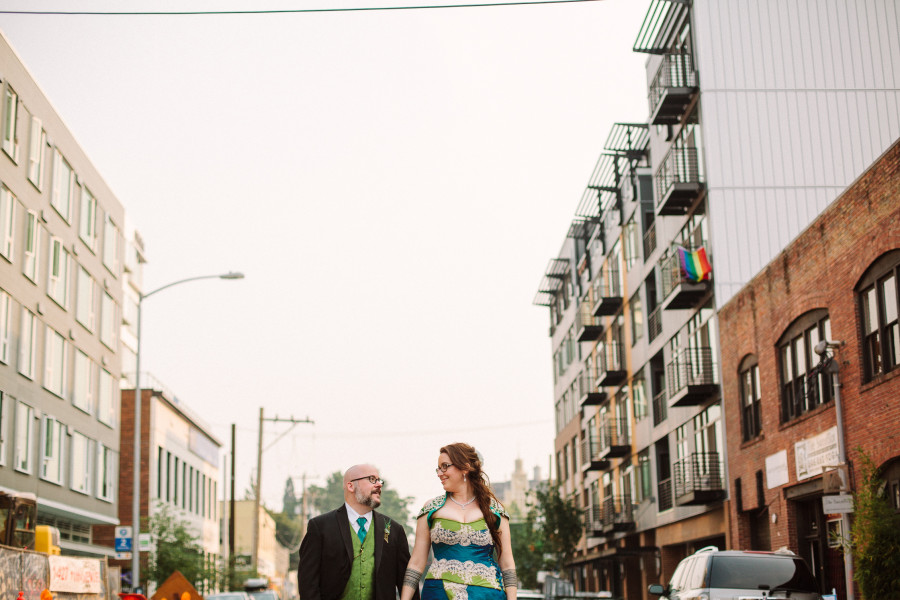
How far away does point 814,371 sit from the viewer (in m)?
24.5

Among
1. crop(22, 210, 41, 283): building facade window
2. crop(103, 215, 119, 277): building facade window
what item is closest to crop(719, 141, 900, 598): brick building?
crop(22, 210, 41, 283): building facade window

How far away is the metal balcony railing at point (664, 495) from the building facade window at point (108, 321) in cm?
2103

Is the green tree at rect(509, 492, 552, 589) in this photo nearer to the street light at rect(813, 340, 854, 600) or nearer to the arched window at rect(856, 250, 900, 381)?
the street light at rect(813, 340, 854, 600)

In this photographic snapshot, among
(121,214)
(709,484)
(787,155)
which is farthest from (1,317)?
(787,155)

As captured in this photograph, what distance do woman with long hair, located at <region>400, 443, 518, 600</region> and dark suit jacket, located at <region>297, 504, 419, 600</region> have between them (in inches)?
24.5

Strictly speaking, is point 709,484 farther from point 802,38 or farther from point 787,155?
point 802,38

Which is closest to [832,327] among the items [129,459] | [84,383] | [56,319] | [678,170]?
[678,170]

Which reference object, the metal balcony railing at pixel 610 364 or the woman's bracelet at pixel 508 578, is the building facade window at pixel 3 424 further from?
the woman's bracelet at pixel 508 578

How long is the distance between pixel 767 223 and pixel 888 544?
16.8 meters

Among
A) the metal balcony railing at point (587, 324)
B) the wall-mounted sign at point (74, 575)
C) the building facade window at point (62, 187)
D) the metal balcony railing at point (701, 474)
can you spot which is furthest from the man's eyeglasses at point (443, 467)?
the metal balcony railing at point (587, 324)

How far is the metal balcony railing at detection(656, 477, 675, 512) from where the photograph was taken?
133 feet

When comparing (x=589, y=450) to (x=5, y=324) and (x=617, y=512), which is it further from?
(x=5, y=324)

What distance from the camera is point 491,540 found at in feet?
23.7

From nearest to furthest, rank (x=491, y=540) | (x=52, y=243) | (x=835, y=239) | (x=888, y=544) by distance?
(x=491, y=540) → (x=888, y=544) → (x=835, y=239) → (x=52, y=243)
